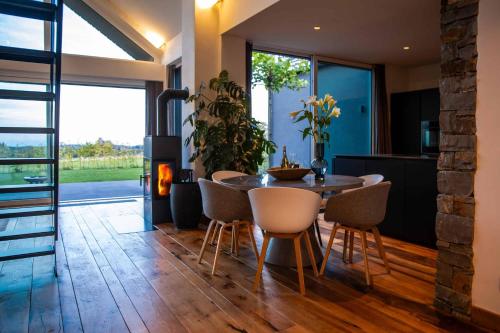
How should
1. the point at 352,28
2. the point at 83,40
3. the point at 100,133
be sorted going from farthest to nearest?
A: the point at 100,133 → the point at 83,40 → the point at 352,28

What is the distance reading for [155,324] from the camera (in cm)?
224

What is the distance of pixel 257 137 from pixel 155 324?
3.17 metres

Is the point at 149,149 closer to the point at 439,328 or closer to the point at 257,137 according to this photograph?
the point at 257,137

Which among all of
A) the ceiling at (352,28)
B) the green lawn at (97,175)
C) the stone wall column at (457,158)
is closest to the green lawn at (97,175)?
the green lawn at (97,175)

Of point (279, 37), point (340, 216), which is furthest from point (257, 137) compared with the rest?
point (340, 216)

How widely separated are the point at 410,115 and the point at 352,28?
257cm

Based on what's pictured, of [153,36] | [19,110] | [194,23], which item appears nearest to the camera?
[19,110]

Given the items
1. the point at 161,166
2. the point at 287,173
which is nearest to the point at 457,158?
the point at 287,173

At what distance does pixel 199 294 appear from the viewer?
2693 mm

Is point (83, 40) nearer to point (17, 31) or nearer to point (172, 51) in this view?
point (172, 51)

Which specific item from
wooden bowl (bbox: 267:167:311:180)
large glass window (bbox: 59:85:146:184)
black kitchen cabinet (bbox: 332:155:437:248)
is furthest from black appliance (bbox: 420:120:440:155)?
large glass window (bbox: 59:85:146:184)

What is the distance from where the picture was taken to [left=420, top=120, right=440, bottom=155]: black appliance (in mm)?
5969

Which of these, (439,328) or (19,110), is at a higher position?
(19,110)

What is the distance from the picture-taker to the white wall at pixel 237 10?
167 inches
